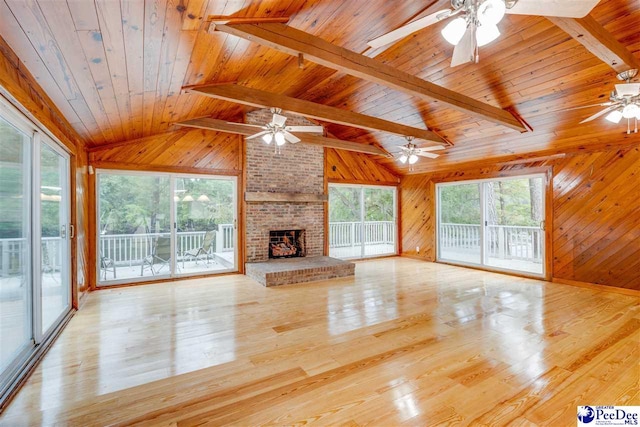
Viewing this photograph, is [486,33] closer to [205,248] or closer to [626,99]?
[626,99]

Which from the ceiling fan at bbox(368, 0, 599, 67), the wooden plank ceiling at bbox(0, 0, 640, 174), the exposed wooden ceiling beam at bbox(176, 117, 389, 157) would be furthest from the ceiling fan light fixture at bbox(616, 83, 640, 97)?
the exposed wooden ceiling beam at bbox(176, 117, 389, 157)

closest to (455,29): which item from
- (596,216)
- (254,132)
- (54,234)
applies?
(254,132)

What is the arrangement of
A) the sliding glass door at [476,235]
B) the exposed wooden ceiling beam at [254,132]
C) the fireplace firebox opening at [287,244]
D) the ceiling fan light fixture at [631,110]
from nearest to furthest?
the ceiling fan light fixture at [631,110] < the exposed wooden ceiling beam at [254,132] < the fireplace firebox opening at [287,244] < the sliding glass door at [476,235]

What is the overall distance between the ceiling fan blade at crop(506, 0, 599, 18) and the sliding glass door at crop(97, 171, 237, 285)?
5266 millimetres

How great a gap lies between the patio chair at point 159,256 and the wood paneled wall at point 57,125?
88 cm

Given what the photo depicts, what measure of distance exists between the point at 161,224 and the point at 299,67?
4092 millimetres

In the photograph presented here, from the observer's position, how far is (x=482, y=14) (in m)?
1.72

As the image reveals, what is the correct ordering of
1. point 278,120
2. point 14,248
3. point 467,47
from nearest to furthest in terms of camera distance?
1. point 467,47
2. point 14,248
3. point 278,120

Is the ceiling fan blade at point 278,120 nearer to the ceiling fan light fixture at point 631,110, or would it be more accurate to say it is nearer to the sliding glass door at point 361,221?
the sliding glass door at point 361,221

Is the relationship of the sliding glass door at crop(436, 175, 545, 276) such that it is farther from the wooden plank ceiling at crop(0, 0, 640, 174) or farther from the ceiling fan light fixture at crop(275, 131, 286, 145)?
the ceiling fan light fixture at crop(275, 131, 286, 145)

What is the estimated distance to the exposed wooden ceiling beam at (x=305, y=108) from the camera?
3617mm

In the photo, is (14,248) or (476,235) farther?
(476,235)

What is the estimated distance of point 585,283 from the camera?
5.00 meters

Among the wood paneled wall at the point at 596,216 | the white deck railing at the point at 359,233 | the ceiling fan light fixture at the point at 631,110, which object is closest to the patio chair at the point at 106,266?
the white deck railing at the point at 359,233
